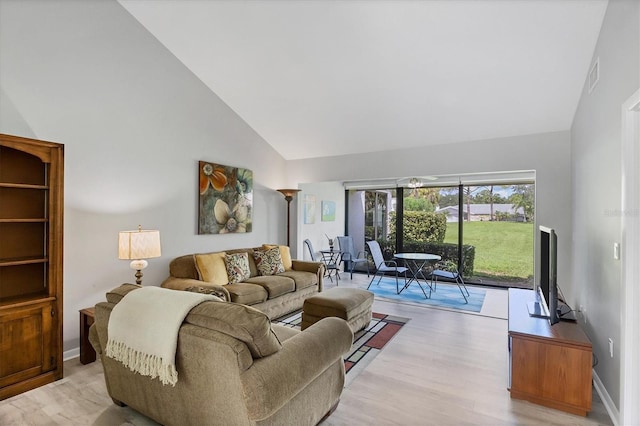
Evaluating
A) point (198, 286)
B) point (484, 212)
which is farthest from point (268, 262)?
point (484, 212)

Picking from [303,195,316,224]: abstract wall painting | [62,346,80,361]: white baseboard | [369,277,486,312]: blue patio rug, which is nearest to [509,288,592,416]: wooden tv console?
[369,277,486,312]: blue patio rug

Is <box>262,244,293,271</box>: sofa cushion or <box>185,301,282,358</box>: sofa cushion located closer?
<box>185,301,282,358</box>: sofa cushion

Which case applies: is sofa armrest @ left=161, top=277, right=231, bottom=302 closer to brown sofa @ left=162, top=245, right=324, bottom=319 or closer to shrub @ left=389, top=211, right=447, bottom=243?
brown sofa @ left=162, top=245, right=324, bottom=319

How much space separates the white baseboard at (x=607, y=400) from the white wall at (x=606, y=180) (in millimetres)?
44

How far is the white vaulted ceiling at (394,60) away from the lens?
2.96 m

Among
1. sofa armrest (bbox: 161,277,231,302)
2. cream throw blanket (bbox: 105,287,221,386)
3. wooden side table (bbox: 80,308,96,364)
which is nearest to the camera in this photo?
cream throw blanket (bbox: 105,287,221,386)

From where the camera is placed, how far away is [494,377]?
9.09ft

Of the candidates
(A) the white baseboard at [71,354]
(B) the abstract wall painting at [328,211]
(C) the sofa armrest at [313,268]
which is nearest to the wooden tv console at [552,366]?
(C) the sofa armrest at [313,268]

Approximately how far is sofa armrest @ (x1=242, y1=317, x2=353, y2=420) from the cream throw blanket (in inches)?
18.2

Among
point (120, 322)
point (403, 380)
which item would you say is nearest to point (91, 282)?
point (120, 322)

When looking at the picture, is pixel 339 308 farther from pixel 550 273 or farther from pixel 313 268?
pixel 550 273

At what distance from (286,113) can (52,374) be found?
4.03 m

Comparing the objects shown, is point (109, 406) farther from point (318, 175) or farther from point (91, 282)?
point (318, 175)

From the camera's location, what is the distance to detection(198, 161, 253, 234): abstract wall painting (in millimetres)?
4578
